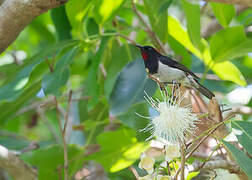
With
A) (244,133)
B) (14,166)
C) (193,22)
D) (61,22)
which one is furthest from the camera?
(61,22)

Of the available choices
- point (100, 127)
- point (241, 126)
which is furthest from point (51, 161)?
point (241, 126)

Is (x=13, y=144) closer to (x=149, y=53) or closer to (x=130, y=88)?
(x=130, y=88)

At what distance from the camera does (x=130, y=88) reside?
206 centimetres

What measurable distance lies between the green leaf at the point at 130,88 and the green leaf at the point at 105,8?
301 millimetres

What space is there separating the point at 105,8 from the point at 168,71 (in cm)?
52

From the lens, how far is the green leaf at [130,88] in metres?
1.96

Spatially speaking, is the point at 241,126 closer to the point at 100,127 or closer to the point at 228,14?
the point at 228,14

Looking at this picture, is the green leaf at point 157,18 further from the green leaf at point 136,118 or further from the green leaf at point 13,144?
the green leaf at point 13,144

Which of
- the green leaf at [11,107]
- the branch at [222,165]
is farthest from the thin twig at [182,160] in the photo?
the green leaf at [11,107]

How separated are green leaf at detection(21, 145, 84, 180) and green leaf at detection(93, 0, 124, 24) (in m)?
0.74

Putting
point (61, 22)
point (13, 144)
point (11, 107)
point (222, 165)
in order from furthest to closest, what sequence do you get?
point (13, 144) < point (61, 22) < point (11, 107) < point (222, 165)

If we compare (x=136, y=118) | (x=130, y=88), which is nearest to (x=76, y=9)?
(x=130, y=88)

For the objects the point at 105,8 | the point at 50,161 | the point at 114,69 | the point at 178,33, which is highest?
the point at 105,8

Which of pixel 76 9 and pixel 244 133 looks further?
pixel 76 9
